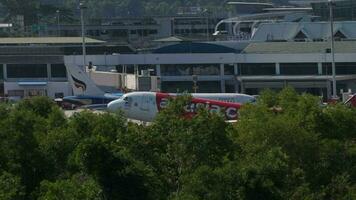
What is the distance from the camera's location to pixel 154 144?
114ft

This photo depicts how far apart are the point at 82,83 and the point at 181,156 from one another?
5252 centimetres

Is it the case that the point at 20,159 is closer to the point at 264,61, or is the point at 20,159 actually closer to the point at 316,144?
the point at 316,144

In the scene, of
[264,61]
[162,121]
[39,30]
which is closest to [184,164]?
[162,121]

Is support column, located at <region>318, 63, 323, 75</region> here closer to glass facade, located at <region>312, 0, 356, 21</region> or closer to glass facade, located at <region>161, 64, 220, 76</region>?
glass facade, located at <region>161, 64, 220, 76</region>

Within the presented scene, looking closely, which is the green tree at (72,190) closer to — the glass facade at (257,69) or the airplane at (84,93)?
the airplane at (84,93)

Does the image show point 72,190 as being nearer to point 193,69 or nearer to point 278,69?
point 278,69

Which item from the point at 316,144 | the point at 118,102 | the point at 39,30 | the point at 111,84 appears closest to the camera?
the point at 316,144

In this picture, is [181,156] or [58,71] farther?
[58,71]

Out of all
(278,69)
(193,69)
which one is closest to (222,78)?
(193,69)

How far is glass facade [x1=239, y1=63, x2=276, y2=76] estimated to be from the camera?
96000 mm

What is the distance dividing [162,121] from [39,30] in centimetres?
11715

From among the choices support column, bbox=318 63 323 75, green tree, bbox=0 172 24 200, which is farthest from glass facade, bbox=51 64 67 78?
green tree, bbox=0 172 24 200

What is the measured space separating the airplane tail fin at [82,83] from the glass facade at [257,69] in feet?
51.0

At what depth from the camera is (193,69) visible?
98.2 m
